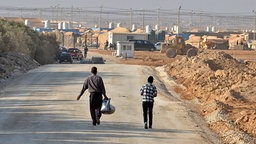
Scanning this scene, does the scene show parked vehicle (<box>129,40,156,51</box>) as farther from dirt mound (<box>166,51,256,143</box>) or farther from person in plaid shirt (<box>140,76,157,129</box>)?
person in plaid shirt (<box>140,76,157,129</box>)

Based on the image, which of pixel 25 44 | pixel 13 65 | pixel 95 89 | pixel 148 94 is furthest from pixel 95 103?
pixel 25 44

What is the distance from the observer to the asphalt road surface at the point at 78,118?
674 inches

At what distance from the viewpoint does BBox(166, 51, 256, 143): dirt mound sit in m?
20.3

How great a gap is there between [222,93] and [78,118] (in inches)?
414

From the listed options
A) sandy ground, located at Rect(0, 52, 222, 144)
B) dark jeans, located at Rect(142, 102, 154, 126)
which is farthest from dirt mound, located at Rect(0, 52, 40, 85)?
dark jeans, located at Rect(142, 102, 154, 126)

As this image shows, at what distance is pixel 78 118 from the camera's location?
2038cm

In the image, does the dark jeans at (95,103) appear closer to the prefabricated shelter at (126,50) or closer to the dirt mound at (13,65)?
the dirt mound at (13,65)

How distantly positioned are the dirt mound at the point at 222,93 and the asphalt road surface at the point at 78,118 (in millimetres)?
940

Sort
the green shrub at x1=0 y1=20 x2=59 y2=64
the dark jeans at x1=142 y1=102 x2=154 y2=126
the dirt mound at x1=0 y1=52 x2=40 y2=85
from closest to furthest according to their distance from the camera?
1. the dark jeans at x1=142 y1=102 x2=154 y2=126
2. the dirt mound at x1=0 y1=52 x2=40 y2=85
3. the green shrub at x1=0 y1=20 x2=59 y2=64

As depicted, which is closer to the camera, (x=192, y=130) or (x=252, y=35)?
(x=192, y=130)

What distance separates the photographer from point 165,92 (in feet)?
99.1

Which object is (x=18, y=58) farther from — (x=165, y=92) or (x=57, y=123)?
(x=57, y=123)

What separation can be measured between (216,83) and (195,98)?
3.89 metres

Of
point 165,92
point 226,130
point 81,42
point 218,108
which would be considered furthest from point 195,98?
point 81,42
